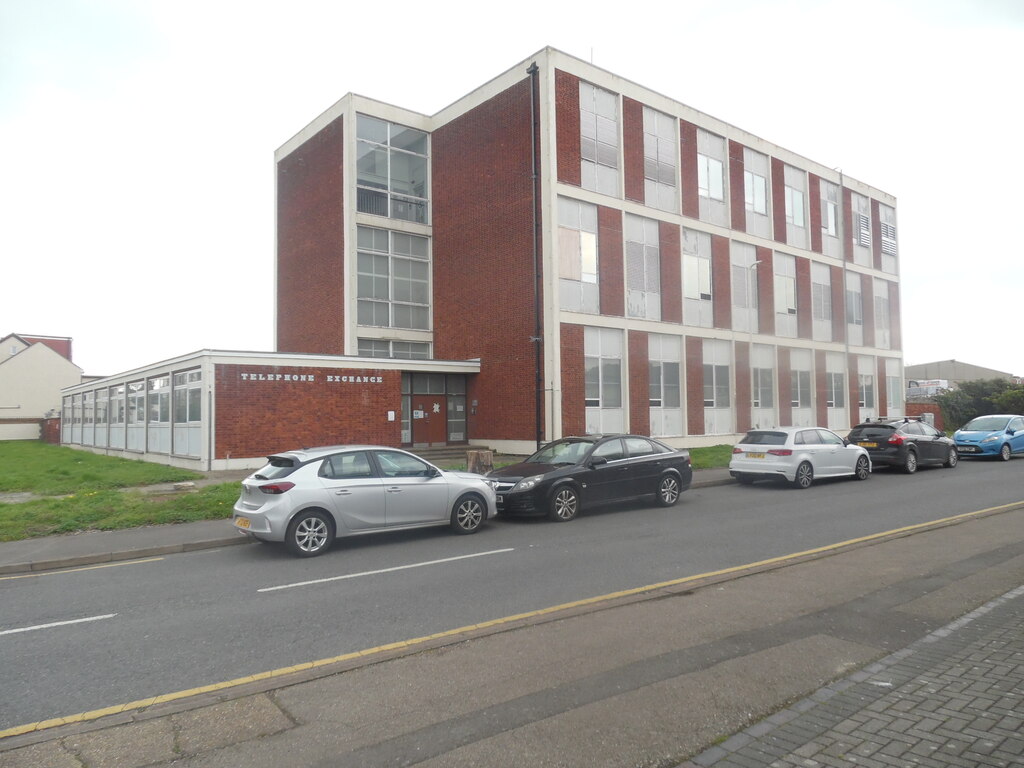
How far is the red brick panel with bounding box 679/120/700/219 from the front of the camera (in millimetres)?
28094

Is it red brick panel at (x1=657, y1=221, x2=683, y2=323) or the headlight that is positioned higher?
red brick panel at (x1=657, y1=221, x2=683, y2=323)

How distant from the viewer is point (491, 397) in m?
25.6

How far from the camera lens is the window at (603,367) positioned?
24.5 metres

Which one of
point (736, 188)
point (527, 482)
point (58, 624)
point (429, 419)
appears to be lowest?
point (58, 624)

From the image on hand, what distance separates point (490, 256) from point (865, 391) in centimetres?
2211

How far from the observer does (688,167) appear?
28.4 metres

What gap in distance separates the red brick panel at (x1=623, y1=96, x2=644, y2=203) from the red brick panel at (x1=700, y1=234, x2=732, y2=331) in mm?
4709

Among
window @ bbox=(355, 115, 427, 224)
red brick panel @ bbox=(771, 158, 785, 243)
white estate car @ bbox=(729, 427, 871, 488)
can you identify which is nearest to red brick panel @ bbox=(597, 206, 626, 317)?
window @ bbox=(355, 115, 427, 224)

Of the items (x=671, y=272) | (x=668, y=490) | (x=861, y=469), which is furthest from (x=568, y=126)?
(x=668, y=490)

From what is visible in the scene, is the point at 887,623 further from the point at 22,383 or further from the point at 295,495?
the point at 22,383

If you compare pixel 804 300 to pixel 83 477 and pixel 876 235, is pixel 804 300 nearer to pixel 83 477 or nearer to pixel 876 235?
pixel 876 235

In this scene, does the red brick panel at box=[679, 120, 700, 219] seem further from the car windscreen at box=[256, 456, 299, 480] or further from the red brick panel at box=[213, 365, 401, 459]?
the car windscreen at box=[256, 456, 299, 480]

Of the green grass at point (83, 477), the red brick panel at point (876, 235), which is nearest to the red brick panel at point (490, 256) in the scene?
the green grass at point (83, 477)

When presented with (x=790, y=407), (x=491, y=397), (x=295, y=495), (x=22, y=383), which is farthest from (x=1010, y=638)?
(x=22, y=383)
